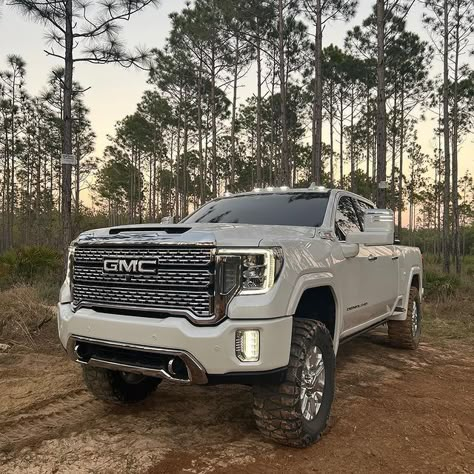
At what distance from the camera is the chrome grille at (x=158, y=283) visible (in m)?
2.78

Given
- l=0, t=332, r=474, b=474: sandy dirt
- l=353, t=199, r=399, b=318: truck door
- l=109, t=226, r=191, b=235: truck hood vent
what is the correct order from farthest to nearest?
1. l=353, t=199, r=399, b=318: truck door
2. l=109, t=226, r=191, b=235: truck hood vent
3. l=0, t=332, r=474, b=474: sandy dirt

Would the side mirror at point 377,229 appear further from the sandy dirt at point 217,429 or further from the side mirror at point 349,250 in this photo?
the sandy dirt at point 217,429

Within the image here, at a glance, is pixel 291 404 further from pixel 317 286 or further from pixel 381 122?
pixel 381 122

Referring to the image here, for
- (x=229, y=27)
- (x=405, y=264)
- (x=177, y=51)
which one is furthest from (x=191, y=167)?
(x=405, y=264)

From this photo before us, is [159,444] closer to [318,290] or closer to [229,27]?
[318,290]

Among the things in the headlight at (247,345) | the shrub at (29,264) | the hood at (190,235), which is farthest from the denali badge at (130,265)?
the shrub at (29,264)

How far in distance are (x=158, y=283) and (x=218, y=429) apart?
4.32 ft

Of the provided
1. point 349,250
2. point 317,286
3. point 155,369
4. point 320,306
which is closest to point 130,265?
point 155,369

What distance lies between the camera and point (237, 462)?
289 cm

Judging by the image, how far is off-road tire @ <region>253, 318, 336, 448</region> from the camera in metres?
2.94

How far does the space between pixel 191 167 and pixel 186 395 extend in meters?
41.9

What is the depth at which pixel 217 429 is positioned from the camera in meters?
3.42

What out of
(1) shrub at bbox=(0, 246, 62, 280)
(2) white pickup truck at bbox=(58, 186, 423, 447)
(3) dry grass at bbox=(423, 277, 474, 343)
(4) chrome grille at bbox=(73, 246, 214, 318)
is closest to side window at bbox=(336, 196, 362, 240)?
(2) white pickup truck at bbox=(58, 186, 423, 447)

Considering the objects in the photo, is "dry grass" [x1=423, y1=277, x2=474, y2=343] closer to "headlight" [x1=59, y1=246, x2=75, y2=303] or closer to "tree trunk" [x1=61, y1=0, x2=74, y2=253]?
"headlight" [x1=59, y1=246, x2=75, y2=303]
